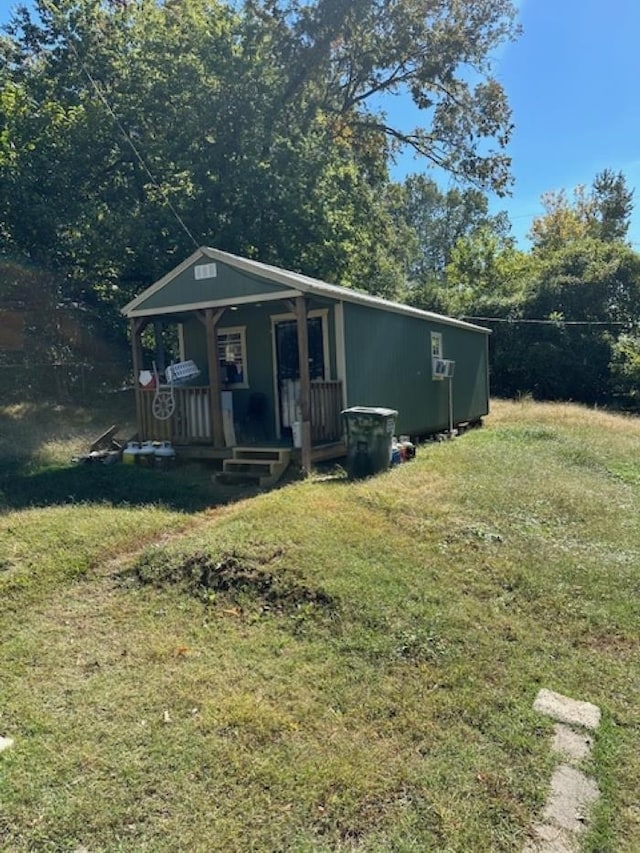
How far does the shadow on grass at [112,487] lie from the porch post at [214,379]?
62 centimetres

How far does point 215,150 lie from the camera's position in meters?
14.6

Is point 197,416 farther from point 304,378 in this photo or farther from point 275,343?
point 304,378

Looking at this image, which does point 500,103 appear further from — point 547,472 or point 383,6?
point 547,472

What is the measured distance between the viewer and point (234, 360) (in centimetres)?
1098

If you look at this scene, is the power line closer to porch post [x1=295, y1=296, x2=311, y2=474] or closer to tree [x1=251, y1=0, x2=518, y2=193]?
tree [x1=251, y1=0, x2=518, y2=193]

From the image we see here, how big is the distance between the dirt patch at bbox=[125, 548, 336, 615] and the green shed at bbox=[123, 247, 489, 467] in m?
3.33

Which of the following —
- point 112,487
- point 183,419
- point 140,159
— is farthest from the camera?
point 140,159

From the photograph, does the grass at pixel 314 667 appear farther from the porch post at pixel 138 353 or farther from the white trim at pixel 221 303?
the porch post at pixel 138 353

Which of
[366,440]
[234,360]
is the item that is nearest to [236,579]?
[366,440]

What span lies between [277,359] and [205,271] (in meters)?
2.01

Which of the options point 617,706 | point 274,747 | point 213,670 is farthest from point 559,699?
point 213,670

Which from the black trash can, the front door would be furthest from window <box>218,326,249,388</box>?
the black trash can

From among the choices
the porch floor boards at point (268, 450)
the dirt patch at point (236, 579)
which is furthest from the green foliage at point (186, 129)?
the dirt patch at point (236, 579)

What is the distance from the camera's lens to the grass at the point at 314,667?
2543 millimetres
